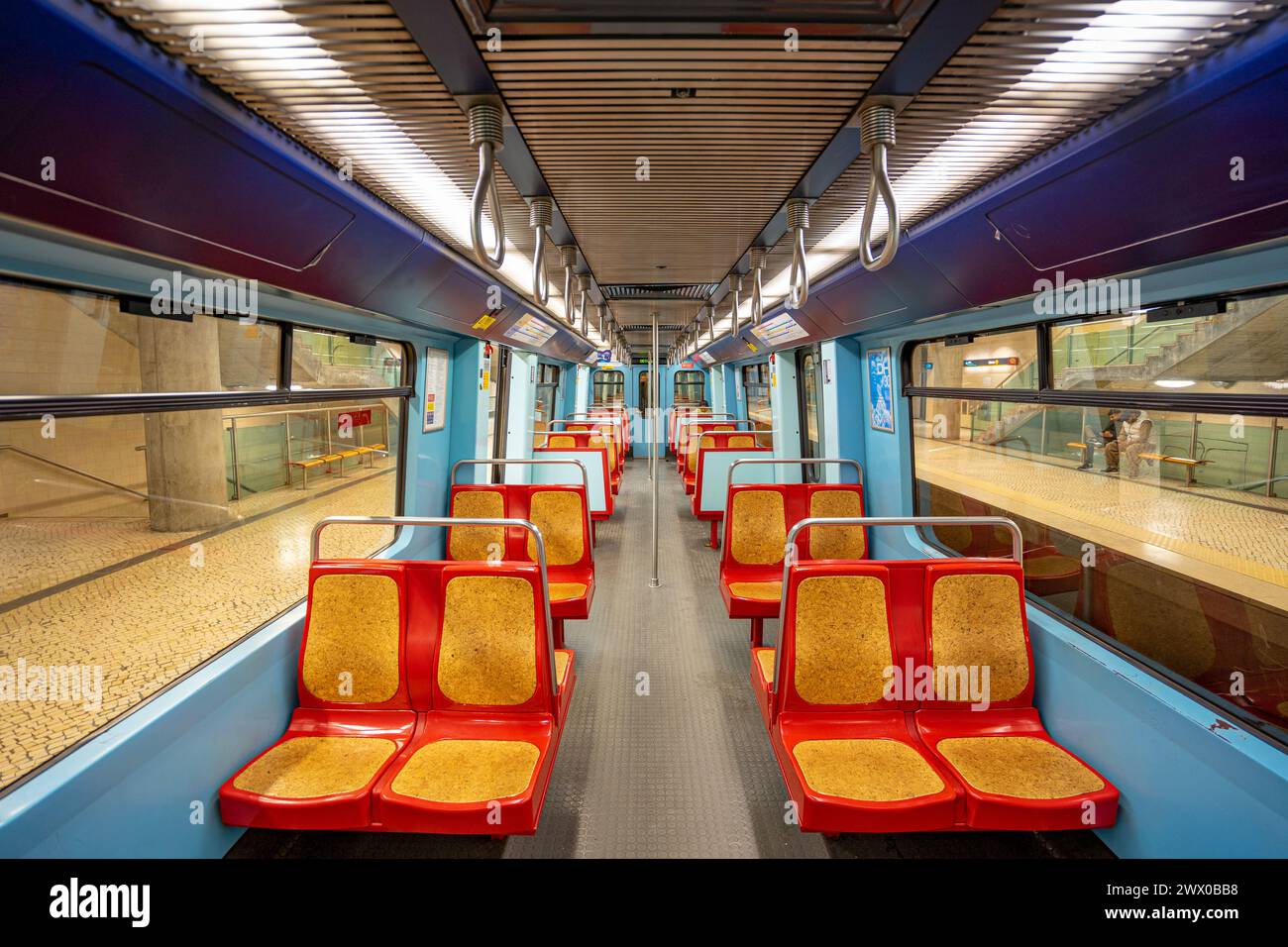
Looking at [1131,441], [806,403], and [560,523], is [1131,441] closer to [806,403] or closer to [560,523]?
[806,403]

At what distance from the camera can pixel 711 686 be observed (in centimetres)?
374

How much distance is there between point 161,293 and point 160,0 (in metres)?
1.44

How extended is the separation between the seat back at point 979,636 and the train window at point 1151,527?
44cm

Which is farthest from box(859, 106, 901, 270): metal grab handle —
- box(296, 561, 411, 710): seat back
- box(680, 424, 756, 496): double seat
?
box(680, 424, 756, 496): double seat

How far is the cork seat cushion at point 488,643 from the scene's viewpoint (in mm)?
2492

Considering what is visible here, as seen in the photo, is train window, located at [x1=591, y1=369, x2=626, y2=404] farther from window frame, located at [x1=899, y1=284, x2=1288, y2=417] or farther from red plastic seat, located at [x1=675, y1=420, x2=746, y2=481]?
window frame, located at [x1=899, y1=284, x2=1288, y2=417]

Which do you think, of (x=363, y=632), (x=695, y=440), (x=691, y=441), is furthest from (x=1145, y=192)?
(x=691, y=441)

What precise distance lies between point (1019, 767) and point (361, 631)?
2.87 meters

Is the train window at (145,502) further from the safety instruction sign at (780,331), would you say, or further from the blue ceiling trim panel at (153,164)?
the safety instruction sign at (780,331)

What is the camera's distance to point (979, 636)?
8.43 feet

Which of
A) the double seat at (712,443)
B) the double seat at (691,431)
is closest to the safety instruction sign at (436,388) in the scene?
the double seat at (712,443)

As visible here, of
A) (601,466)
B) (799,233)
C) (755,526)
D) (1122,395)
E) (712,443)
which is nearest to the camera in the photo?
(1122,395)

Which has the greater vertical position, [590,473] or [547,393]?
[547,393]

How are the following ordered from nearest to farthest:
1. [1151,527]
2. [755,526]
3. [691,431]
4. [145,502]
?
[755,526], [1151,527], [145,502], [691,431]
